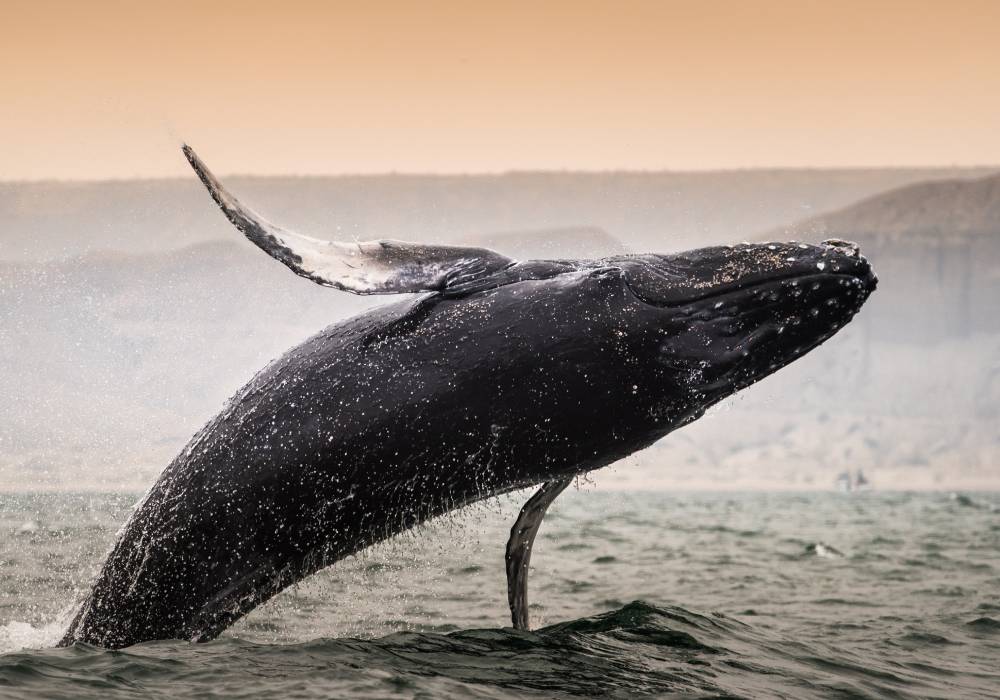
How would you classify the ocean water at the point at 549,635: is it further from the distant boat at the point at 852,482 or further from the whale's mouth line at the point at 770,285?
the distant boat at the point at 852,482

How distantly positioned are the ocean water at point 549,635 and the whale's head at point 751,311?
1.33 m

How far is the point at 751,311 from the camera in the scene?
702cm

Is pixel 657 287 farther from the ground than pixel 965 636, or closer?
farther from the ground

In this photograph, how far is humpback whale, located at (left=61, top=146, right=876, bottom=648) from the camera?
702cm

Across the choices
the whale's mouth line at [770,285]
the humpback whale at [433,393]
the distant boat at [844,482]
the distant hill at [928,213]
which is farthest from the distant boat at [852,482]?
the humpback whale at [433,393]

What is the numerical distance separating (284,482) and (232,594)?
3.27 feet

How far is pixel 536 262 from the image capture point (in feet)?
24.6

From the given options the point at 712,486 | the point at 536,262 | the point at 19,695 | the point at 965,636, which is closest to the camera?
the point at 19,695

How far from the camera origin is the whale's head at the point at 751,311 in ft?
22.9

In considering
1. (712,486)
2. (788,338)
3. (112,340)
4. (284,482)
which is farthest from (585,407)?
(712,486)

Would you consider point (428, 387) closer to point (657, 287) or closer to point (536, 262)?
point (536, 262)

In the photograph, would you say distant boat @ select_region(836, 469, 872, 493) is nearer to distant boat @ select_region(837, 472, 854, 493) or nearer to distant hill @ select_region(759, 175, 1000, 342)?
distant boat @ select_region(837, 472, 854, 493)

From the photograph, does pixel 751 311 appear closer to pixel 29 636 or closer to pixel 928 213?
pixel 29 636

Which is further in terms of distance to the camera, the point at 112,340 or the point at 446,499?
the point at 112,340
